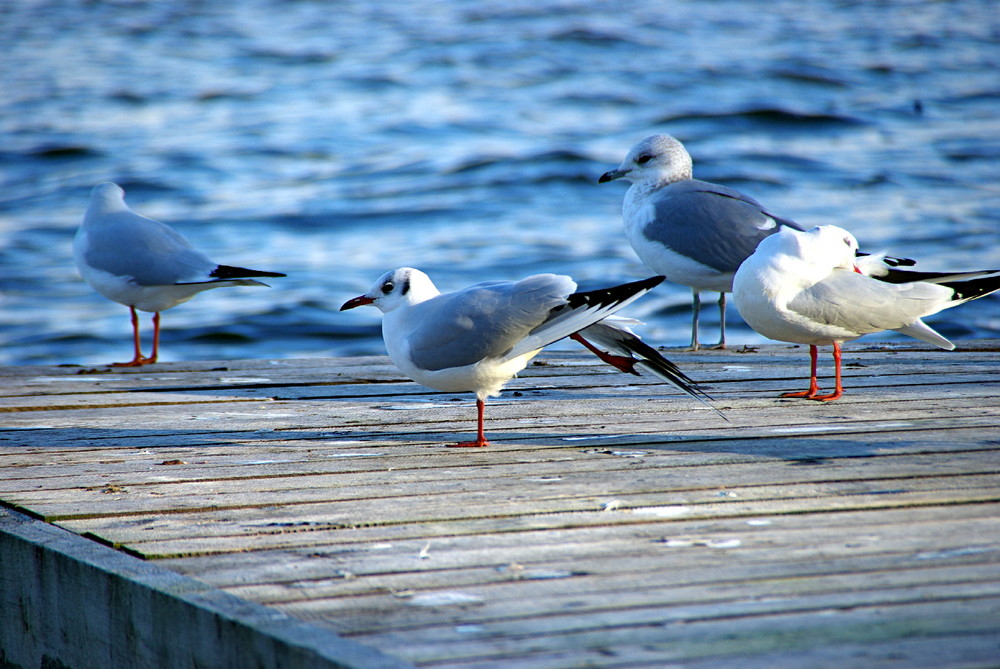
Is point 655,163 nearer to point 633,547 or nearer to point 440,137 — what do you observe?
point 633,547

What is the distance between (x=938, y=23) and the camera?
66.7 feet

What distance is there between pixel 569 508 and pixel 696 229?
3.01 meters

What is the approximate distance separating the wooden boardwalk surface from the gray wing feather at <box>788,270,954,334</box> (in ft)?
0.89

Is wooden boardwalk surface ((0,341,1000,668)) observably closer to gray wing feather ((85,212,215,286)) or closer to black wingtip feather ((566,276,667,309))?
black wingtip feather ((566,276,667,309))

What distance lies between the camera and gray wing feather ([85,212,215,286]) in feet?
18.6

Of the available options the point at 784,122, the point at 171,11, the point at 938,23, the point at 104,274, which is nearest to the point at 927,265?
the point at 784,122

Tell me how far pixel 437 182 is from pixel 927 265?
5985 mm

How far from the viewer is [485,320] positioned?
3.57 meters

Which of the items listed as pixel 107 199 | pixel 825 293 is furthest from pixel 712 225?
pixel 107 199

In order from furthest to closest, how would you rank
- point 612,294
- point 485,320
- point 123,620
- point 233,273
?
point 233,273
point 485,320
point 612,294
point 123,620

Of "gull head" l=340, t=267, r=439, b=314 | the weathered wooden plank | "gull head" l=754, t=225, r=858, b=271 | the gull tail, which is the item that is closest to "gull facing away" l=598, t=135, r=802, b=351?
"gull head" l=754, t=225, r=858, b=271

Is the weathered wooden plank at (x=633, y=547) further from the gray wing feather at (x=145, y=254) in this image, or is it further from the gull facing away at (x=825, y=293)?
the gray wing feather at (x=145, y=254)

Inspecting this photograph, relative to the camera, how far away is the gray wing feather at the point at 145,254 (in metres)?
5.68

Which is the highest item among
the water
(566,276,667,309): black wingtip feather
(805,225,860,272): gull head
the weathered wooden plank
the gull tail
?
(566,276,667,309): black wingtip feather
